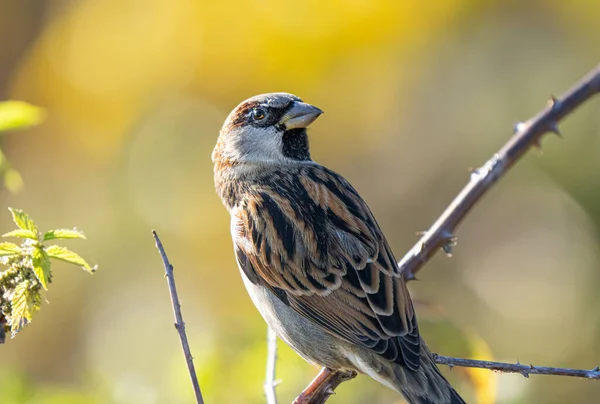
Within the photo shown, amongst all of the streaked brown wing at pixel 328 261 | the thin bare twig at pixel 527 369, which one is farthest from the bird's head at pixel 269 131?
the thin bare twig at pixel 527 369

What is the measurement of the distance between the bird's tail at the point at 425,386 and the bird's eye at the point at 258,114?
1.33 m

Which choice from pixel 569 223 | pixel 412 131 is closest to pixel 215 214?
pixel 412 131

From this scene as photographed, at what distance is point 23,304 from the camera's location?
203 centimetres

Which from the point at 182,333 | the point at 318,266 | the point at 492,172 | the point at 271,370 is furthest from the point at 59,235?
the point at 492,172

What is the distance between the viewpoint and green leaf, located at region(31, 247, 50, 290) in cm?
198

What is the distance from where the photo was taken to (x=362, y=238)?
3.09 m

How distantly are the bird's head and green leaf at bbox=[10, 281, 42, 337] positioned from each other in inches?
63.6

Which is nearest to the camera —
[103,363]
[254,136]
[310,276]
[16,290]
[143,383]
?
[16,290]

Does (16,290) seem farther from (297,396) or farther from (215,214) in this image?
(215,214)

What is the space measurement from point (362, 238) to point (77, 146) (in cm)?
400

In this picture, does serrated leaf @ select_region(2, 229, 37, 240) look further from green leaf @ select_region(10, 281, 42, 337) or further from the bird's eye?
the bird's eye

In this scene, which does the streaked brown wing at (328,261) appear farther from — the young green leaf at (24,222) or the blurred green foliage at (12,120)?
the young green leaf at (24,222)

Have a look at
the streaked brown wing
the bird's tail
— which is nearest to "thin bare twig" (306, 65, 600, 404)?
the streaked brown wing

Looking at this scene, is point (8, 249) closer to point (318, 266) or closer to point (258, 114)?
point (318, 266)
